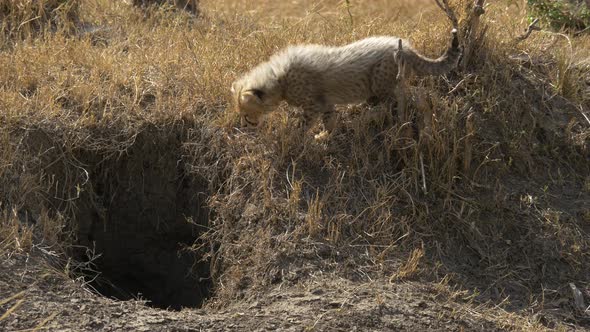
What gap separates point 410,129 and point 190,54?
5.99 feet

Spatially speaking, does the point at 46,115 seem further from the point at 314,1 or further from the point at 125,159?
the point at 314,1

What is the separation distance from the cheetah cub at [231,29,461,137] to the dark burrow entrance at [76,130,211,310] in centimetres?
65

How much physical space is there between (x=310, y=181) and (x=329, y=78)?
0.67 meters

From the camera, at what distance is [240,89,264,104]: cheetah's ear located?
5.62 m

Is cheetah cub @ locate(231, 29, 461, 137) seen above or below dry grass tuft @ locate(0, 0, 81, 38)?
below

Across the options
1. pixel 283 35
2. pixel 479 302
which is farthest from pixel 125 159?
pixel 479 302

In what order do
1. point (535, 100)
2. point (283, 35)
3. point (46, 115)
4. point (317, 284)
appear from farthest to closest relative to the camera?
point (283, 35), point (535, 100), point (46, 115), point (317, 284)

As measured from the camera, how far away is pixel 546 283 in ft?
17.7

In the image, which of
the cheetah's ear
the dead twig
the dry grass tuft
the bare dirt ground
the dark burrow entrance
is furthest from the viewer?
the dry grass tuft

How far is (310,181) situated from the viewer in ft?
18.1

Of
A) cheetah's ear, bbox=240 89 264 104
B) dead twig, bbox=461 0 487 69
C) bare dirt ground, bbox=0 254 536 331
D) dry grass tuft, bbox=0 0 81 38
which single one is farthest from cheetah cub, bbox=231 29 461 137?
dry grass tuft, bbox=0 0 81 38

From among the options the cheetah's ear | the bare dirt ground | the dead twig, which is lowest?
the bare dirt ground

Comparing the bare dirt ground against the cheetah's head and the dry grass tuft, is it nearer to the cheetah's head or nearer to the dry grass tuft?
the cheetah's head

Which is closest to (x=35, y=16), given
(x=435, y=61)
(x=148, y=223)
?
(x=148, y=223)
